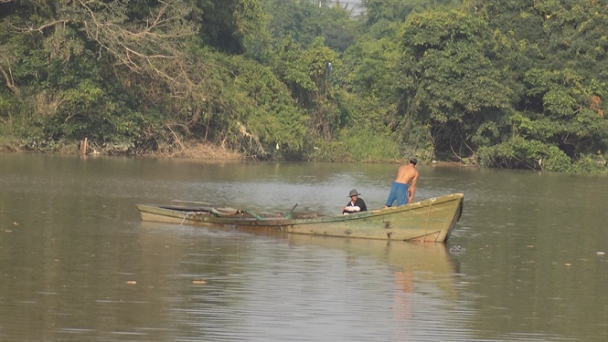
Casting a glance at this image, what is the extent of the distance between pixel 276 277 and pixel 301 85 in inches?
1401

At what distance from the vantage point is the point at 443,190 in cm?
3347

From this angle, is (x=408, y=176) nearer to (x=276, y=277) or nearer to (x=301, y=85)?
(x=276, y=277)

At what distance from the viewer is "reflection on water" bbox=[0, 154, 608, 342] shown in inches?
456

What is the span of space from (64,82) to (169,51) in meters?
3.85

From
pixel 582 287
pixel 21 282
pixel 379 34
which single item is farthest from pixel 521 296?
pixel 379 34

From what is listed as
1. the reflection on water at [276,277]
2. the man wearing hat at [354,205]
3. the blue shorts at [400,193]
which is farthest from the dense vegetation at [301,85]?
the blue shorts at [400,193]

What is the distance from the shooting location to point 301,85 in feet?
164

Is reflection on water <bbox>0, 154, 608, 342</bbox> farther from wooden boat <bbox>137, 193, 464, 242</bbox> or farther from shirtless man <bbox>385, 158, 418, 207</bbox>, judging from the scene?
shirtless man <bbox>385, 158, 418, 207</bbox>

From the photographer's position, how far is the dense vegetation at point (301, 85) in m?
40.3

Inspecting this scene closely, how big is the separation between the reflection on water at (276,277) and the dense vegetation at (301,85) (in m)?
12.8

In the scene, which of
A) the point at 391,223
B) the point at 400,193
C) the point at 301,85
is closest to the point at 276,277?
the point at 391,223

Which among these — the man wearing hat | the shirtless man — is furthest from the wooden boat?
the shirtless man

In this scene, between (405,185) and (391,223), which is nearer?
(391,223)

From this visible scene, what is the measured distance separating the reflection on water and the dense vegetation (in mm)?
12780
